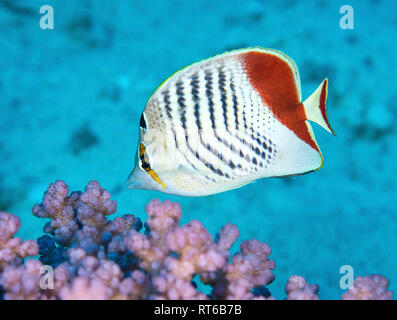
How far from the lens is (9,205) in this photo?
315cm

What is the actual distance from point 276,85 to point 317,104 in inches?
6.2

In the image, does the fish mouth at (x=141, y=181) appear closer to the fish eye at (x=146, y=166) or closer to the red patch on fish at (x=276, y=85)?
the fish eye at (x=146, y=166)

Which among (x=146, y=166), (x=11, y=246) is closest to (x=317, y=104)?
(x=146, y=166)

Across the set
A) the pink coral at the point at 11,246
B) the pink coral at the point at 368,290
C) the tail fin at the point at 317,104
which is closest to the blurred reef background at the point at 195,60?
the pink coral at the point at 368,290

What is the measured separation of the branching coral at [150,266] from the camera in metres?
0.98

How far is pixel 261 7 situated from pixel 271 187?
6.22 feet

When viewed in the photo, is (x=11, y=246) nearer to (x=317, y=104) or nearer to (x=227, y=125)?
(x=227, y=125)

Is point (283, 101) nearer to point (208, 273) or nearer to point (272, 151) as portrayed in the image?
point (272, 151)

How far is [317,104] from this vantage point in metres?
1.09

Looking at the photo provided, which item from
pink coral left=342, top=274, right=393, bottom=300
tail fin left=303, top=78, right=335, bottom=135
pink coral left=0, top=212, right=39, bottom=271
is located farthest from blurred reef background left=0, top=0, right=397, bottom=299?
tail fin left=303, top=78, right=335, bottom=135

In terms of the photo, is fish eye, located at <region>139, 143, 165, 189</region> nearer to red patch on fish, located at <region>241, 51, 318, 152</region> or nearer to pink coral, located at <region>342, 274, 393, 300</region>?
red patch on fish, located at <region>241, 51, 318, 152</region>

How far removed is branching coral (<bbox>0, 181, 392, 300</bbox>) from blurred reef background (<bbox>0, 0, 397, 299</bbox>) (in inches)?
69.3

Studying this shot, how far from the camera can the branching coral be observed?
3.20 feet
